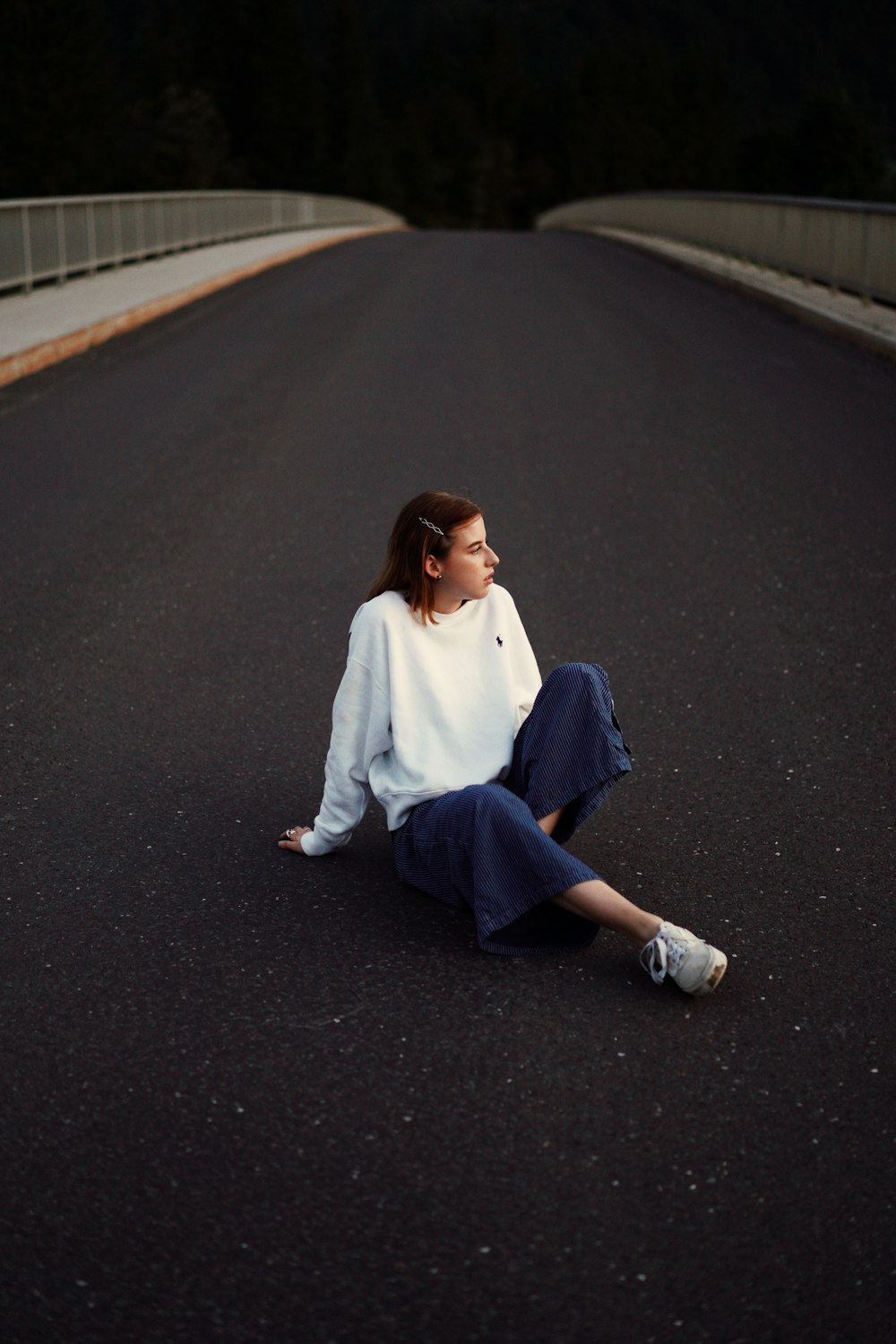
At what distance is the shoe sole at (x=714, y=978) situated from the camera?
337 centimetres

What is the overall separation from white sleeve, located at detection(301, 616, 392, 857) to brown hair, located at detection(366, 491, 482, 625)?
14 cm

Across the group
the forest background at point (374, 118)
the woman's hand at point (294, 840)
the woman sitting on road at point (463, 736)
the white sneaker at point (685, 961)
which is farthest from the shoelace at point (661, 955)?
the forest background at point (374, 118)

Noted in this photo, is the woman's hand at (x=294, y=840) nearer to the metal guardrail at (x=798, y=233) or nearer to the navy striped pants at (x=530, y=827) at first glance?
the navy striped pants at (x=530, y=827)

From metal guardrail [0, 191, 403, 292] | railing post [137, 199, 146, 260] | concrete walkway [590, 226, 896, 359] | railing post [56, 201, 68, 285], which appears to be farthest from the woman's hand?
railing post [137, 199, 146, 260]

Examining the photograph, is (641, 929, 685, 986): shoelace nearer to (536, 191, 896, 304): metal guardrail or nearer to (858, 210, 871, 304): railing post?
(536, 191, 896, 304): metal guardrail

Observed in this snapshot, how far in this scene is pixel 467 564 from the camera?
382cm

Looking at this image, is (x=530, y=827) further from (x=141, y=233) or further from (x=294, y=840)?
(x=141, y=233)

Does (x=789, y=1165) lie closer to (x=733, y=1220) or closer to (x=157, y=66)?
(x=733, y=1220)

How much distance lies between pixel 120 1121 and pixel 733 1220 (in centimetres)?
117

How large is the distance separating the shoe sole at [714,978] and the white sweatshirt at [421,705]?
2.76 ft

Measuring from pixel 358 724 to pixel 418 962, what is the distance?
2.16ft

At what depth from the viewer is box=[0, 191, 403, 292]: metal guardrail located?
16.5 meters

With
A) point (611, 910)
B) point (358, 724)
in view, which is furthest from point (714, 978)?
point (358, 724)

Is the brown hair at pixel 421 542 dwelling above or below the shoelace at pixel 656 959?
above
